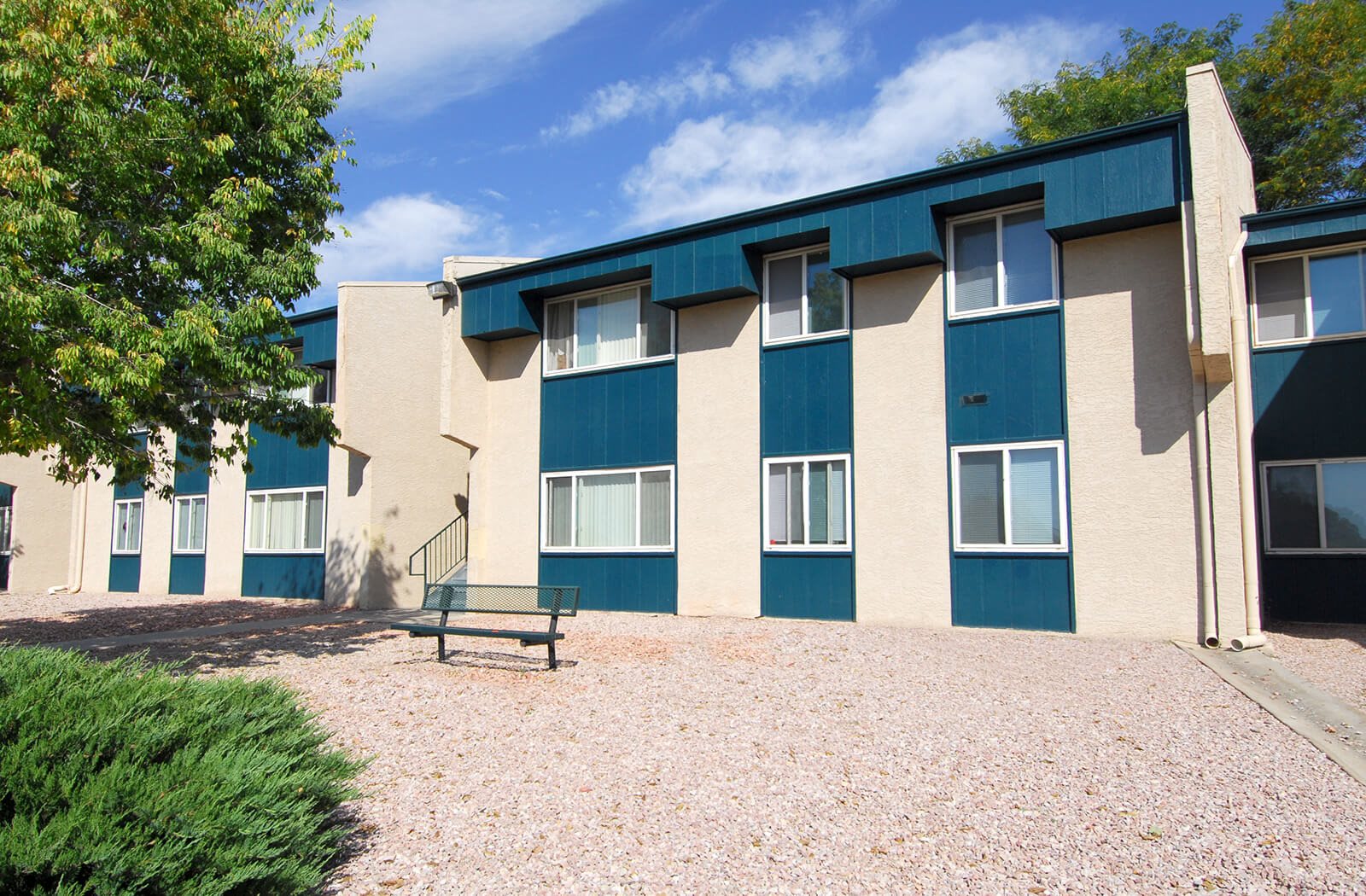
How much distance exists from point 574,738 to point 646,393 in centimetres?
931

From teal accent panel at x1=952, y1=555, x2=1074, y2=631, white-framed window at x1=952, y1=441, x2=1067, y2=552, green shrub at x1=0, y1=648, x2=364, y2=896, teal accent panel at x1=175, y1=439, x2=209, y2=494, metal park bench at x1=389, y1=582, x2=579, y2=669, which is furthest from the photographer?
teal accent panel at x1=175, y1=439, x2=209, y2=494

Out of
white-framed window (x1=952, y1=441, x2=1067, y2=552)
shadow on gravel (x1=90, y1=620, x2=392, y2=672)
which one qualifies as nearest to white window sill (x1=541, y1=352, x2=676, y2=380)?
white-framed window (x1=952, y1=441, x2=1067, y2=552)

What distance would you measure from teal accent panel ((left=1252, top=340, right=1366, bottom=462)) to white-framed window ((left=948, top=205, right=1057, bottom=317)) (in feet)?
14.2

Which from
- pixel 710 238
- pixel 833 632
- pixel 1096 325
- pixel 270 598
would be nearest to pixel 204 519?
pixel 270 598

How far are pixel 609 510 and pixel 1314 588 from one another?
1093cm

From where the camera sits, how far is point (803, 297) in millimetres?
14430

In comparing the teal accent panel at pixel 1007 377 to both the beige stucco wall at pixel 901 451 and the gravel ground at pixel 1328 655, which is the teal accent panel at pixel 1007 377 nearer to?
the beige stucco wall at pixel 901 451

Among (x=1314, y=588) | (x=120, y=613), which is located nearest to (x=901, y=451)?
(x=1314, y=588)

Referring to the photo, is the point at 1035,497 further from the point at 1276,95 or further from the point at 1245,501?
the point at 1276,95

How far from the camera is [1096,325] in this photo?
11906 millimetres

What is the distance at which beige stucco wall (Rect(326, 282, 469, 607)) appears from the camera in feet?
60.7

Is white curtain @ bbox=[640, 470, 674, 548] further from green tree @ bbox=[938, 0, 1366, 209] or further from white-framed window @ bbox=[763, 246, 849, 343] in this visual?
green tree @ bbox=[938, 0, 1366, 209]

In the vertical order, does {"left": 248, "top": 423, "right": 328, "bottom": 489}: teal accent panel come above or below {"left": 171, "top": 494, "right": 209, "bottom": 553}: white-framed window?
above

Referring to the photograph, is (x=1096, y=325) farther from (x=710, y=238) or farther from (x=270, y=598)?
(x=270, y=598)
